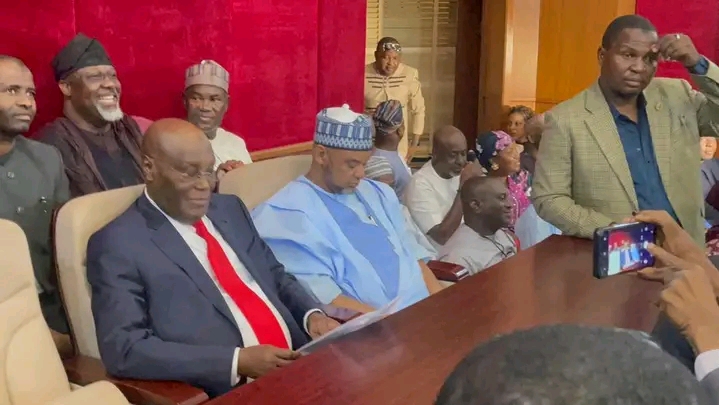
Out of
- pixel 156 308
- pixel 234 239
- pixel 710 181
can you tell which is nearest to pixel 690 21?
pixel 710 181

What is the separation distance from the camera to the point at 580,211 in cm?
255

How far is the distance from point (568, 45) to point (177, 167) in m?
5.93

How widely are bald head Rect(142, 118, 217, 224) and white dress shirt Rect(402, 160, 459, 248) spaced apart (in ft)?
5.63

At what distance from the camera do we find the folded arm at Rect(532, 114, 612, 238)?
8.36 feet

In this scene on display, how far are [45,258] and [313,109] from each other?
112 inches

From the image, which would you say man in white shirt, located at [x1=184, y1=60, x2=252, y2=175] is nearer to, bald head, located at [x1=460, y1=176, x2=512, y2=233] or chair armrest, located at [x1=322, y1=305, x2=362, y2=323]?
bald head, located at [x1=460, y1=176, x2=512, y2=233]

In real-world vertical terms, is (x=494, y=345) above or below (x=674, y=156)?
above

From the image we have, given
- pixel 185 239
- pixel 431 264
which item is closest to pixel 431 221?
pixel 431 264

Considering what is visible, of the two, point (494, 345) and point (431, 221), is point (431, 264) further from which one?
point (494, 345)

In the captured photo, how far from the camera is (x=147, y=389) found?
1.95 m

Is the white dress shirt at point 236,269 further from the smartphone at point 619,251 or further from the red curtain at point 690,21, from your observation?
the red curtain at point 690,21

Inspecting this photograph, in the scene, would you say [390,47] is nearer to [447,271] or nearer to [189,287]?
[447,271]

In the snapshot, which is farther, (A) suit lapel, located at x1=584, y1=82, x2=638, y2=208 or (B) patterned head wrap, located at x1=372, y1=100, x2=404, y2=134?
(B) patterned head wrap, located at x1=372, y1=100, x2=404, y2=134

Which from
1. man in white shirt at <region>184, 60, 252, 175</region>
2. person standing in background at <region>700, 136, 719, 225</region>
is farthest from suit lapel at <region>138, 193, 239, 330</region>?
person standing in background at <region>700, 136, 719, 225</region>
